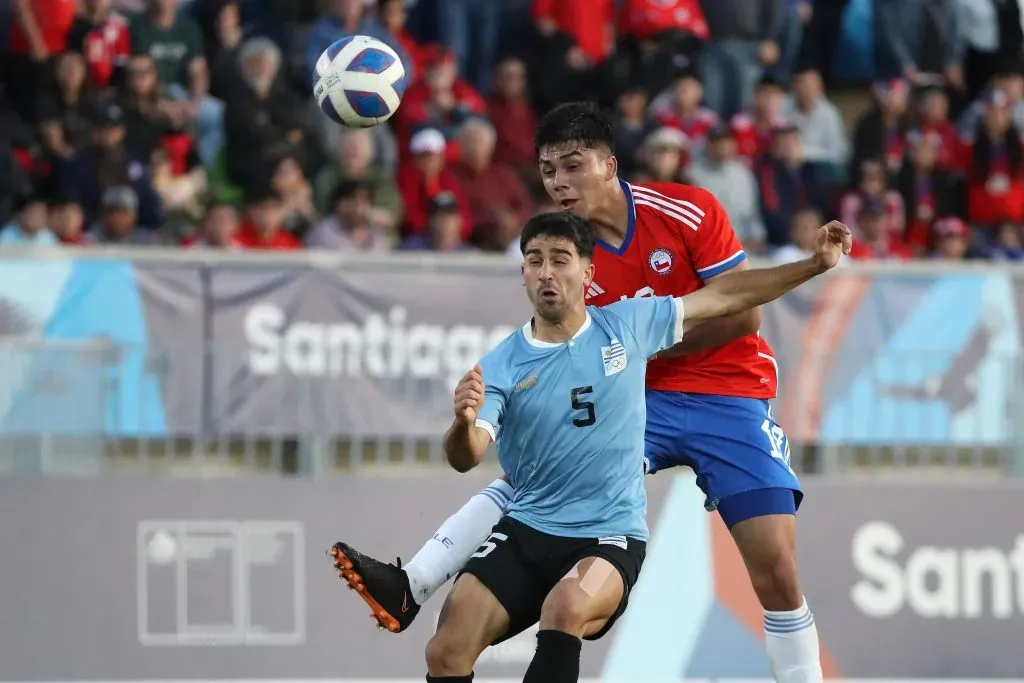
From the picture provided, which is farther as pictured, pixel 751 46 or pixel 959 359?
A: pixel 751 46

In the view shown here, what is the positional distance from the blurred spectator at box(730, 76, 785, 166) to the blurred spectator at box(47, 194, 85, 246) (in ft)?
17.8

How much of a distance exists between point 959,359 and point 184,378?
4809 millimetres

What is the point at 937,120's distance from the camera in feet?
50.8

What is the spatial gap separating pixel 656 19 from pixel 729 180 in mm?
2279

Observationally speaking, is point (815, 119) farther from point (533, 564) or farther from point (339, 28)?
point (533, 564)

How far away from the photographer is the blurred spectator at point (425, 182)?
13.3 metres

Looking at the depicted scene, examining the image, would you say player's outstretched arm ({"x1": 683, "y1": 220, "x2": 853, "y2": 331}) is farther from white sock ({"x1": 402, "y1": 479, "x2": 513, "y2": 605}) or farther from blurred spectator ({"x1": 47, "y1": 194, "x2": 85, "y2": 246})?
blurred spectator ({"x1": 47, "y1": 194, "x2": 85, "y2": 246})

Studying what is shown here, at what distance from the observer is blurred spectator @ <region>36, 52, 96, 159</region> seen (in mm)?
13094

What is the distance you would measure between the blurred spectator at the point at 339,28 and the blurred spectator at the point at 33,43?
6.27ft

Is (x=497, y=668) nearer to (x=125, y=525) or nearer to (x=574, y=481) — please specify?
(x=125, y=525)

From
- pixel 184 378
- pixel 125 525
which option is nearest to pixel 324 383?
pixel 184 378

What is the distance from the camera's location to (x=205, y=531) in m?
10.8

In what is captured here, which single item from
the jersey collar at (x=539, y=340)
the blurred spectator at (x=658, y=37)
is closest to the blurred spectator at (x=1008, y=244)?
the blurred spectator at (x=658, y=37)

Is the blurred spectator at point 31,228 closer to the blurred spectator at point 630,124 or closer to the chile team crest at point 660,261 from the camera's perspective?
the blurred spectator at point 630,124
